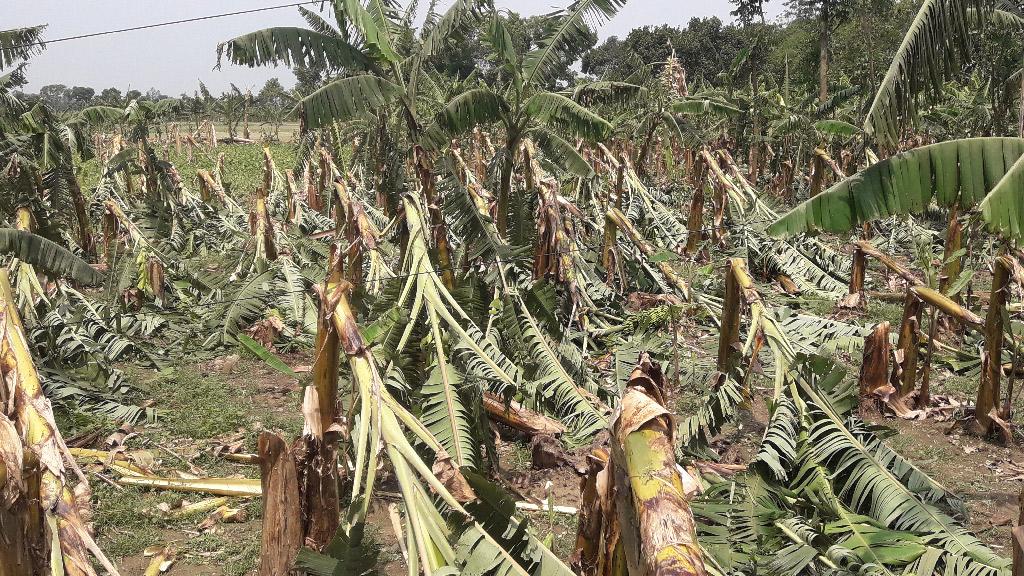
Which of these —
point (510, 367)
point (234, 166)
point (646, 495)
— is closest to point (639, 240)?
point (510, 367)

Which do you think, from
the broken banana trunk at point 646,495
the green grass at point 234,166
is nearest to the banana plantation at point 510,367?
the broken banana trunk at point 646,495

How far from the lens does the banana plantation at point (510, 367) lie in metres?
1.94

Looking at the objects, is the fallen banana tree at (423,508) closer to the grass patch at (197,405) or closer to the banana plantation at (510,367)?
the banana plantation at (510,367)

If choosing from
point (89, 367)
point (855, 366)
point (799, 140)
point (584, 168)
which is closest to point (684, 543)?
point (89, 367)

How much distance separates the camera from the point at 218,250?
1275 cm

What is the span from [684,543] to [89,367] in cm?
663

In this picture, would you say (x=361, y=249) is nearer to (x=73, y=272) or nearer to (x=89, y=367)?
(x=73, y=272)

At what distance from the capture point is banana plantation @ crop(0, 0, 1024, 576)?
194 centimetres

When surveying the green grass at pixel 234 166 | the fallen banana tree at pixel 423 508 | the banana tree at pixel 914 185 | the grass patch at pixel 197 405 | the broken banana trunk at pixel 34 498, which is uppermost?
the green grass at pixel 234 166

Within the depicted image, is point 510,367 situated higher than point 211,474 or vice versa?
point 510,367

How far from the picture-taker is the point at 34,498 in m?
1.35

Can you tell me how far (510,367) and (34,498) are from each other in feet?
9.15

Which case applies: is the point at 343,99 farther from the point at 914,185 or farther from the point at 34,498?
the point at 34,498

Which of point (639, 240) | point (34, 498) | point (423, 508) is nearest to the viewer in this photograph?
point (34, 498)
